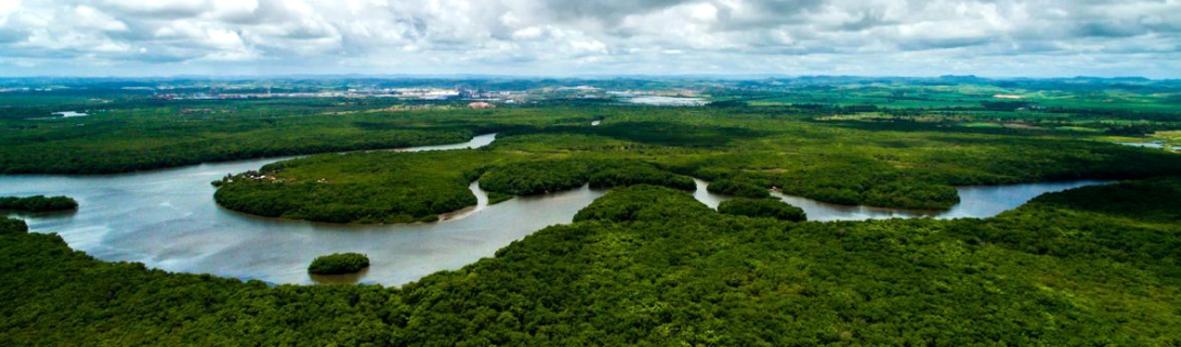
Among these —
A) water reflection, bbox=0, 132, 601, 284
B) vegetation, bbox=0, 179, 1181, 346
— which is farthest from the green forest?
water reflection, bbox=0, 132, 601, 284

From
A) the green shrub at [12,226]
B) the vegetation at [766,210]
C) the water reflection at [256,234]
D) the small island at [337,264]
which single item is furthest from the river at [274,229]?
the vegetation at [766,210]

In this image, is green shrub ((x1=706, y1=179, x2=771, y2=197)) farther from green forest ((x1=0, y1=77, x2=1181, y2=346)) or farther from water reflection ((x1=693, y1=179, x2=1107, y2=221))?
water reflection ((x1=693, y1=179, x2=1107, y2=221))

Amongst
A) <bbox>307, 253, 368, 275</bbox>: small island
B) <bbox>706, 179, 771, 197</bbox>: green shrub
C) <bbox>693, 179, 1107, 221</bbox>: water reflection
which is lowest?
<bbox>307, 253, 368, 275</bbox>: small island

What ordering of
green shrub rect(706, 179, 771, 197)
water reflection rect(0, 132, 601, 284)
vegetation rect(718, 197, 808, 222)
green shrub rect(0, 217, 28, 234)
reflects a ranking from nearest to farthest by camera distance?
water reflection rect(0, 132, 601, 284)
green shrub rect(0, 217, 28, 234)
vegetation rect(718, 197, 808, 222)
green shrub rect(706, 179, 771, 197)

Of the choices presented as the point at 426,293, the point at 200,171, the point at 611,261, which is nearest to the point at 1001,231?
the point at 611,261

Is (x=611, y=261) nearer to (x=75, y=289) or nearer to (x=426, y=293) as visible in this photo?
(x=426, y=293)

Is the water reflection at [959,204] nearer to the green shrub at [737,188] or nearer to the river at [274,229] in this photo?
the river at [274,229]
